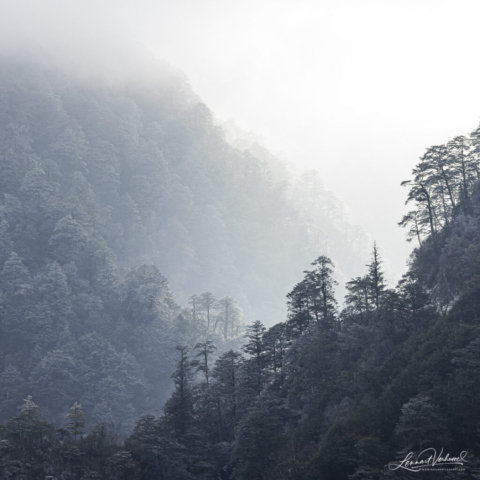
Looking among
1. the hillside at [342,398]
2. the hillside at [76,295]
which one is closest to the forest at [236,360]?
the hillside at [342,398]

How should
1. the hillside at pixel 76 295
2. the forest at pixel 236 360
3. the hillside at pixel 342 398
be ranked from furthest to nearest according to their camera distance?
1. the hillside at pixel 76 295
2. the forest at pixel 236 360
3. the hillside at pixel 342 398

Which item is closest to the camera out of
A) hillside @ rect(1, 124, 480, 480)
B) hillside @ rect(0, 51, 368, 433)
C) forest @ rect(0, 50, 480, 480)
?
hillside @ rect(1, 124, 480, 480)

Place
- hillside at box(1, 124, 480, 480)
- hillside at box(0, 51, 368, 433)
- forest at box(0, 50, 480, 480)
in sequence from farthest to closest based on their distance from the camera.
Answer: hillside at box(0, 51, 368, 433) → forest at box(0, 50, 480, 480) → hillside at box(1, 124, 480, 480)

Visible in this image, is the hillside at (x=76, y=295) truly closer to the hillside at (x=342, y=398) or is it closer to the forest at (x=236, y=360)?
the forest at (x=236, y=360)

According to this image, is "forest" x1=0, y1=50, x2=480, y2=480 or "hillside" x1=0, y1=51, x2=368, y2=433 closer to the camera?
"forest" x1=0, y1=50, x2=480, y2=480

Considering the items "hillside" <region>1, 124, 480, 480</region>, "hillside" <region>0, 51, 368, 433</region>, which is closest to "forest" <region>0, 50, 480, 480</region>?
"hillside" <region>1, 124, 480, 480</region>

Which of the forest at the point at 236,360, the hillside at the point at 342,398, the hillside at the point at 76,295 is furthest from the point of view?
the hillside at the point at 76,295

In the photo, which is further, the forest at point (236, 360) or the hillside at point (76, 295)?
the hillside at point (76, 295)

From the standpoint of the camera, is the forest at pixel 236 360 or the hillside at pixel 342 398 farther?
the forest at pixel 236 360

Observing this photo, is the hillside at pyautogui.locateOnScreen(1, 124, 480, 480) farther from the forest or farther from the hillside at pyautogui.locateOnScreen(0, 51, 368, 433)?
the hillside at pyautogui.locateOnScreen(0, 51, 368, 433)

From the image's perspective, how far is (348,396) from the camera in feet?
144

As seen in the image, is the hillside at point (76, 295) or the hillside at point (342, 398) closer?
the hillside at point (342, 398)

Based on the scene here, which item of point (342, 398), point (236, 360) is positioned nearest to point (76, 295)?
point (236, 360)

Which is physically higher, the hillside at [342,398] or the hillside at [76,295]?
the hillside at [76,295]
